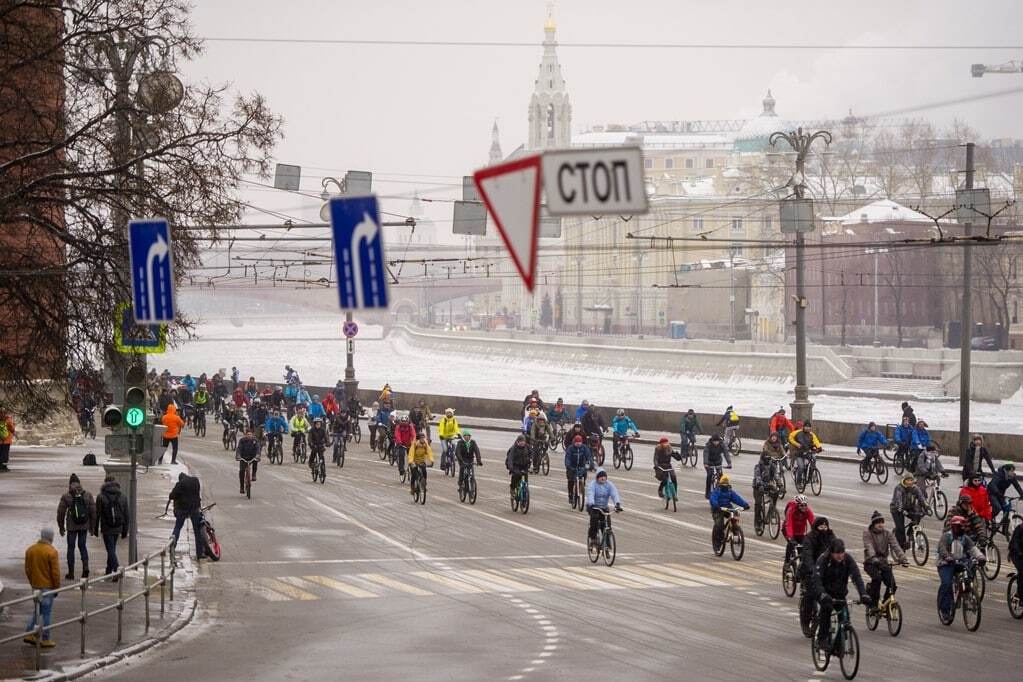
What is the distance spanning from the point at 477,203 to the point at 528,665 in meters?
15.7

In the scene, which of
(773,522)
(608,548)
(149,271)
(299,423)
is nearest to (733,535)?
(608,548)

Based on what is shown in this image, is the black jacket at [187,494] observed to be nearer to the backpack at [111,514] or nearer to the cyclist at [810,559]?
the backpack at [111,514]

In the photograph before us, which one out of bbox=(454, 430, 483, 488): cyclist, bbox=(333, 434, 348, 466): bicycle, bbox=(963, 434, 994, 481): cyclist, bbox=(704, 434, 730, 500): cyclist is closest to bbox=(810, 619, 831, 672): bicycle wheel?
bbox=(704, 434, 730, 500): cyclist

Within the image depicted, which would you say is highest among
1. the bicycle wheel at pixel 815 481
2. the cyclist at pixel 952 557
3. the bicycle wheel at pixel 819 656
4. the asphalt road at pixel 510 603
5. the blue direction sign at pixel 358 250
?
the blue direction sign at pixel 358 250

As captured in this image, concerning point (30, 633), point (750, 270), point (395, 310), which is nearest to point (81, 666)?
point (30, 633)

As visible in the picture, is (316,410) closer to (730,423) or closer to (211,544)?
(730,423)

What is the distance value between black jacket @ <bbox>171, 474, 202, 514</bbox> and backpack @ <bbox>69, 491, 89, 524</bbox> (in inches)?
89.0

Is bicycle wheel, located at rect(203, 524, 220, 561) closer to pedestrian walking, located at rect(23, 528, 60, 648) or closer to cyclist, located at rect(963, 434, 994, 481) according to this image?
pedestrian walking, located at rect(23, 528, 60, 648)

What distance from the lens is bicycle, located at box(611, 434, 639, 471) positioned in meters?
38.3

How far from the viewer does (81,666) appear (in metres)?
15.6

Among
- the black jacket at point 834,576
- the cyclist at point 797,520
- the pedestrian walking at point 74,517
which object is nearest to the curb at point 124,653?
the pedestrian walking at point 74,517

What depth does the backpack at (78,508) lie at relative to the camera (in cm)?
2080

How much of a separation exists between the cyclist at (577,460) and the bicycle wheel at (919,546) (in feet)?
22.4

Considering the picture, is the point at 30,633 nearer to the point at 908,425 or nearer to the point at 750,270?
the point at 908,425
